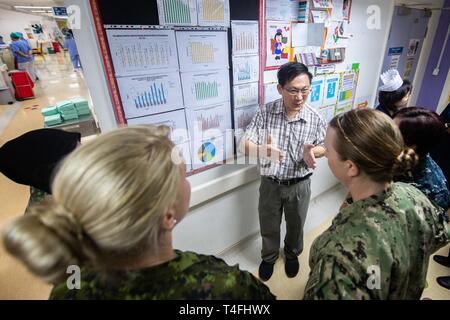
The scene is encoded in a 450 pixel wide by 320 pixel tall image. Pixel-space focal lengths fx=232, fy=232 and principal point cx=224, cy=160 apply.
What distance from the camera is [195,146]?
5.13ft

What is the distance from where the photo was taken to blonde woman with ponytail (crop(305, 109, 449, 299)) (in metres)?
0.70

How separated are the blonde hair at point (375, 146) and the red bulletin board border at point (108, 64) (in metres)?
1.07

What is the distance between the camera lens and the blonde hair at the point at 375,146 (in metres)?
0.80

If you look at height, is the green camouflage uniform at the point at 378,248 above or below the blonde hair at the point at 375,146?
below

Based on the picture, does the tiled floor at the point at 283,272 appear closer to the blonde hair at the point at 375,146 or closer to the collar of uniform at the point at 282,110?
the collar of uniform at the point at 282,110

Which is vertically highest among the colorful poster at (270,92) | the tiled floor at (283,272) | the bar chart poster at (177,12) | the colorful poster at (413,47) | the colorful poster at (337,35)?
the bar chart poster at (177,12)

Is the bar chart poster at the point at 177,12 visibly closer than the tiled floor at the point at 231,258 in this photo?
Yes

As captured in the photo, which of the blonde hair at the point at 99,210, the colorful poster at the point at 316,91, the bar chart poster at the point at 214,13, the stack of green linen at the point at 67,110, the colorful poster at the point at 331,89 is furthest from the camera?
the stack of green linen at the point at 67,110

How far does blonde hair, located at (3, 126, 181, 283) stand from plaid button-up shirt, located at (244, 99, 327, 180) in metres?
1.18

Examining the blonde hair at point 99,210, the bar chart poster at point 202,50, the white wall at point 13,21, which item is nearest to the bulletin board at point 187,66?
the bar chart poster at point 202,50

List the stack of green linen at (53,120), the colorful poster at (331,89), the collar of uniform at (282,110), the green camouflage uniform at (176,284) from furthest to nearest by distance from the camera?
1. the stack of green linen at (53,120)
2. the colorful poster at (331,89)
3. the collar of uniform at (282,110)
4. the green camouflage uniform at (176,284)

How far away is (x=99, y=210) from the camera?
48 centimetres
